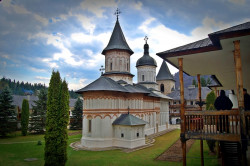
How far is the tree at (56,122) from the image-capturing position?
1250 centimetres

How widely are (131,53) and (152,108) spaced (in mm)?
9735

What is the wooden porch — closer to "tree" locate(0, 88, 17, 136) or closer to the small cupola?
the small cupola

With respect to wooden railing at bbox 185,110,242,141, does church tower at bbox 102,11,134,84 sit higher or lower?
higher

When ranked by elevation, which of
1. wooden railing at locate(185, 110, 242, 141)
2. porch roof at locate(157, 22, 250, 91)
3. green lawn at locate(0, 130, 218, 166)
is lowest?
green lawn at locate(0, 130, 218, 166)

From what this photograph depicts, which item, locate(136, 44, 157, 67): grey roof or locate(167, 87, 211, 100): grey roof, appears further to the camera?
locate(167, 87, 211, 100): grey roof

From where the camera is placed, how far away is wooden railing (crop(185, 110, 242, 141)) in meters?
7.38

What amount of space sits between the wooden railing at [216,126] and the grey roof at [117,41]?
18650 millimetres

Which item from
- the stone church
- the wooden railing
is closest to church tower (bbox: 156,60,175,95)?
the stone church

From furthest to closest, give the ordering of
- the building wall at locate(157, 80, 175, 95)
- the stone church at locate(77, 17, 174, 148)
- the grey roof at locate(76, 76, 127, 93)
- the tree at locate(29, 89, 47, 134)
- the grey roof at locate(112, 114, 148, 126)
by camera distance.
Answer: the building wall at locate(157, 80, 175, 95), the tree at locate(29, 89, 47, 134), the grey roof at locate(76, 76, 127, 93), the stone church at locate(77, 17, 174, 148), the grey roof at locate(112, 114, 148, 126)

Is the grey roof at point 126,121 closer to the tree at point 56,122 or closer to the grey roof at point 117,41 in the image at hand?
the tree at point 56,122

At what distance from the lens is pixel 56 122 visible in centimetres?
1307

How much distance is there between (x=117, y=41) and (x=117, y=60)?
2.80m

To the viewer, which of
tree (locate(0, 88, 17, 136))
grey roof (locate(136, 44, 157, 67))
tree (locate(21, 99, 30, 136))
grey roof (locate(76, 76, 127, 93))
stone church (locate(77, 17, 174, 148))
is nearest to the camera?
stone church (locate(77, 17, 174, 148))

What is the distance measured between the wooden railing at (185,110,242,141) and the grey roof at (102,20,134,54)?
61.2 feet
